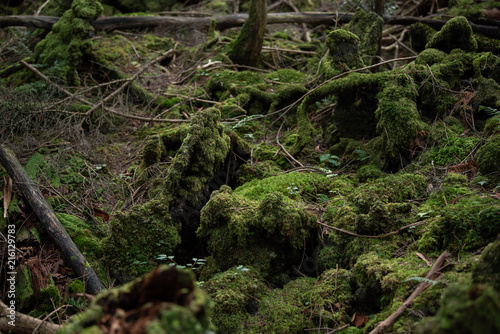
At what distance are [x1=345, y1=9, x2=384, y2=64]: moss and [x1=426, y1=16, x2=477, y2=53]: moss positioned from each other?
37.0 inches

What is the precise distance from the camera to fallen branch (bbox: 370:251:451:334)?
7.82 feet

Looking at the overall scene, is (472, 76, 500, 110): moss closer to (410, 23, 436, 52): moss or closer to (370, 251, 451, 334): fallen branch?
(410, 23, 436, 52): moss

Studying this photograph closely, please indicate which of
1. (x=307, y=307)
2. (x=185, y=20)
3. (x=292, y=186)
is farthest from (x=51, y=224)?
A: (x=185, y=20)

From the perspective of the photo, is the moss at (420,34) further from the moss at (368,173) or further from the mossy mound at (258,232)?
the mossy mound at (258,232)

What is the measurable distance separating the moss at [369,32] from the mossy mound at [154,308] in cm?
551

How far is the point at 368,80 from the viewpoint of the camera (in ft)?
15.8

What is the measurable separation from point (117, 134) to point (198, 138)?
2619 mm

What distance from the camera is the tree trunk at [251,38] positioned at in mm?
7000

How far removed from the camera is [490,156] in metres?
3.48

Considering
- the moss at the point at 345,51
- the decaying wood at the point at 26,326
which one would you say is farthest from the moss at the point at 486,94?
the decaying wood at the point at 26,326

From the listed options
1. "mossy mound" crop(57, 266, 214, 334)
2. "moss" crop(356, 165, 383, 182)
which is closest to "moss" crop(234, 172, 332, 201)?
"moss" crop(356, 165, 383, 182)

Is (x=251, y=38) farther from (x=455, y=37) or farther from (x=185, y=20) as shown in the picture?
(x=455, y=37)

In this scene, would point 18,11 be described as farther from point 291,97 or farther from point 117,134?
point 291,97

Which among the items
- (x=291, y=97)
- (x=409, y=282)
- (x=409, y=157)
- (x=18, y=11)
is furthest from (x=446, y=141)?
(x=18, y=11)
